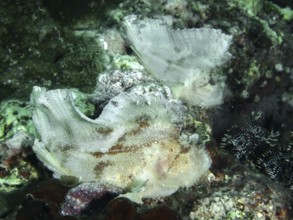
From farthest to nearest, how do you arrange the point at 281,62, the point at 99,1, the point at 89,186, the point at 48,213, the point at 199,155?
the point at 281,62 < the point at 99,1 < the point at 199,155 < the point at 89,186 < the point at 48,213

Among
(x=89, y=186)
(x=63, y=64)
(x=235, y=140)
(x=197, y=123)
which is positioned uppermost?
(x=63, y=64)

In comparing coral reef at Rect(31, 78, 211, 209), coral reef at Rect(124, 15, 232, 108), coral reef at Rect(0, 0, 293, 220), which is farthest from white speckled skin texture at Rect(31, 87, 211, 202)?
coral reef at Rect(124, 15, 232, 108)

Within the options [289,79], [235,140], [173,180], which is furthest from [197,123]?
[289,79]

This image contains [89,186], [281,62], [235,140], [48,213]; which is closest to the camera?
[48,213]

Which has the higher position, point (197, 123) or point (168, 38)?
point (168, 38)

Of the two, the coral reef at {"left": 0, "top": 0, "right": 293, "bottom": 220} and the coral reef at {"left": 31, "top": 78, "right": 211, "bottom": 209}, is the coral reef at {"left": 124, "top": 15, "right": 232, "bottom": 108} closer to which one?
the coral reef at {"left": 0, "top": 0, "right": 293, "bottom": 220}

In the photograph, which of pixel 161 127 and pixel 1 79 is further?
pixel 1 79

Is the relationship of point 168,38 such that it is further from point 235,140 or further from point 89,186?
point 89,186

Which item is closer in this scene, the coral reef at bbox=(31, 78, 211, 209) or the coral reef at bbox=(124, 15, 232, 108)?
the coral reef at bbox=(31, 78, 211, 209)
